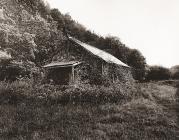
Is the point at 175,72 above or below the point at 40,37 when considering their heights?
below

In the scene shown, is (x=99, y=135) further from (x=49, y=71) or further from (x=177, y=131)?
(x=49, y=71)

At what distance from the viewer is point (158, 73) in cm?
5178

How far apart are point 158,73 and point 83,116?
39.8 meters

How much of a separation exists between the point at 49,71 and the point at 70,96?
12.0m

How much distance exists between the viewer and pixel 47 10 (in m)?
50.4

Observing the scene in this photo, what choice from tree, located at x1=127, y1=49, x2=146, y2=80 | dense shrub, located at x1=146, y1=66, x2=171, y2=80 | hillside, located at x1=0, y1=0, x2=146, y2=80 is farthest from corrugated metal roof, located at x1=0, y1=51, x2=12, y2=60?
dense shrub, located at x1=146, y1=66, x2=171, y2=80

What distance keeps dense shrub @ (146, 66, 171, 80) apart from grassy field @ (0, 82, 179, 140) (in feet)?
101

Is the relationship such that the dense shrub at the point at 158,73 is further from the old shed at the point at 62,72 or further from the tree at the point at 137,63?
the old shed at the point at 62,72

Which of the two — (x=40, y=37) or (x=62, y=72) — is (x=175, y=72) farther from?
(x=62, y=72)

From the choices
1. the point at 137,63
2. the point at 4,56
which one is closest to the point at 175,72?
the point at 137,63

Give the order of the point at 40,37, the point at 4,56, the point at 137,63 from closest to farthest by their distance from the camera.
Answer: the point at 4,56 → the point at 40,37 → the point at 137,63

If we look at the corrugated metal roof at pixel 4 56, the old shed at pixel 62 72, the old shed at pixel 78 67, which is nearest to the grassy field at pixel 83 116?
the old shed at pixel 62 72

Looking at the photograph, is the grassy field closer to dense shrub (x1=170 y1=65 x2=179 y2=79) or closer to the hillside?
the hillside

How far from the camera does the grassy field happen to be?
11062mm
